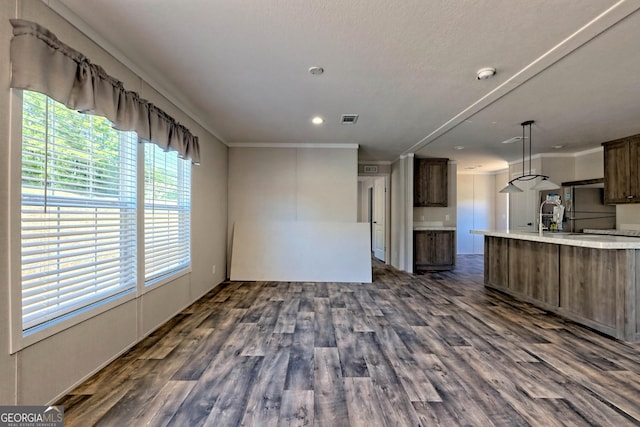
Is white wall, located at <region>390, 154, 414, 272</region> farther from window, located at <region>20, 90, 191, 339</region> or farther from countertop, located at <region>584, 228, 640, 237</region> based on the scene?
window, located at <region>20, 90, 191, 339</region>

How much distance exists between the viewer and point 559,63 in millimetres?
2551

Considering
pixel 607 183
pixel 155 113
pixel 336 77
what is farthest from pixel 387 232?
pixel 155 113

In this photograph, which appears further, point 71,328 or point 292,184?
point 292,184

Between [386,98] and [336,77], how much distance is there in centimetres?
80

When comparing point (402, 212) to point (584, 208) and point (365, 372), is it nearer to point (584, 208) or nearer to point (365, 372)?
point (584, 208)

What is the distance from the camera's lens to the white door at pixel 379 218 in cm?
770

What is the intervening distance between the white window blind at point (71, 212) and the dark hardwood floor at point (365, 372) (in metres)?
0.68

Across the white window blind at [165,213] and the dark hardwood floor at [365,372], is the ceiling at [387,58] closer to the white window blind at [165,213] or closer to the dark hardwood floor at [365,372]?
the white window blind at [165,213]

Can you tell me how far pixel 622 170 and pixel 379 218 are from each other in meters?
4.74

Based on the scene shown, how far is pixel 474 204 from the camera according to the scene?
29.2 feet

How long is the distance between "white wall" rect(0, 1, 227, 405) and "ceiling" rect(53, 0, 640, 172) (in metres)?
0.16

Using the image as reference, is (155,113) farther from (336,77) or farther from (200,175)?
(336,77)

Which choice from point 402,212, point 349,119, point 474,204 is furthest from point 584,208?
point 349,119

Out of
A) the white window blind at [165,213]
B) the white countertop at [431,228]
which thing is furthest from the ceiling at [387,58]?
the white countertop at [431,228]
